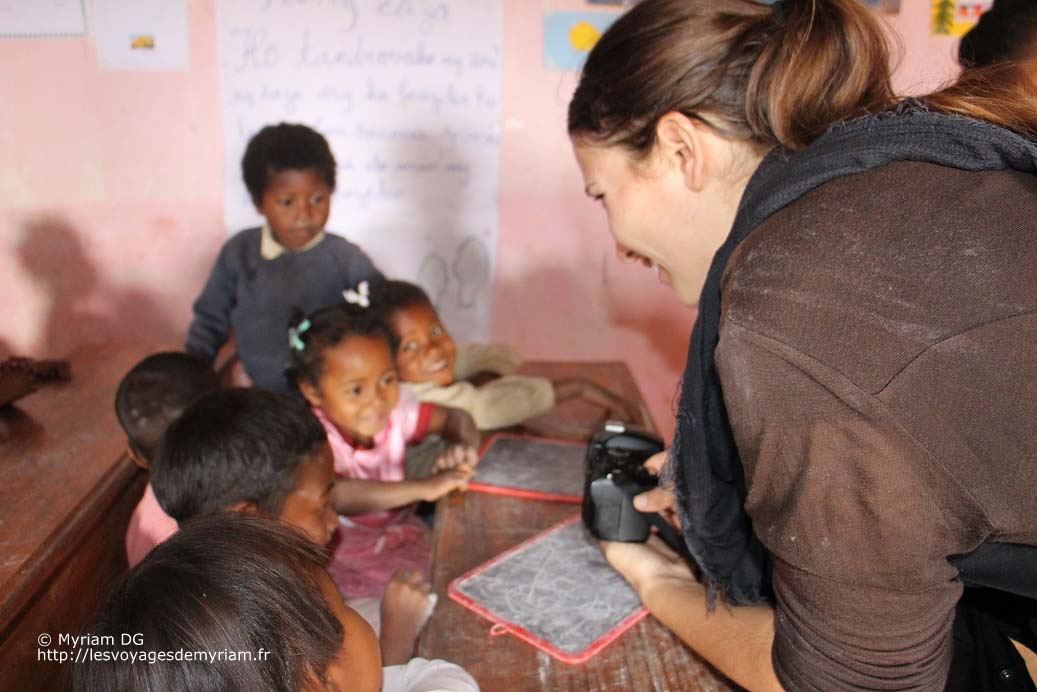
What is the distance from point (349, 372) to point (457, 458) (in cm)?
31

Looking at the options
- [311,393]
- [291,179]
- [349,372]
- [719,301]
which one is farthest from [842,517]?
[291,179]

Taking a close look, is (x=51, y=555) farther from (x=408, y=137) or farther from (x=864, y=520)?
(x=408, y=137)

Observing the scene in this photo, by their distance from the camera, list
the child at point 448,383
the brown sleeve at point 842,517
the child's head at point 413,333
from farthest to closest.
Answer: the child's head at point 413,333, the child at point 448,383, the brown sleeve at point 842,517

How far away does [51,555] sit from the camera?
1118mm

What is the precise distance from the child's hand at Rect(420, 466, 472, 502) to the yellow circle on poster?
1503 millimetres

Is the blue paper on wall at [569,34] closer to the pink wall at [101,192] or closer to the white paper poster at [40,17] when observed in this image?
the pink wall at [101,192]

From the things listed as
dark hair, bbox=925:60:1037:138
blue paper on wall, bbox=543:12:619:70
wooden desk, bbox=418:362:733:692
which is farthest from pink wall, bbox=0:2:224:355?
dark hair, bbox=925:60:1037:138

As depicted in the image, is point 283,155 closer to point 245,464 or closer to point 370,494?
point 370,494

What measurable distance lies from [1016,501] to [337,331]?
1.23m

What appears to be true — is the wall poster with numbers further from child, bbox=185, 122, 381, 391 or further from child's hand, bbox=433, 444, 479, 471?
child's hand, bbox=433, 444, 479, 471

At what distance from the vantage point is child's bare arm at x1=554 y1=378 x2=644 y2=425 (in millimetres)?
1738

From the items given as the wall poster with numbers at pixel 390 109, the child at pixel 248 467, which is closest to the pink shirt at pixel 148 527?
the child at pixel 248 467

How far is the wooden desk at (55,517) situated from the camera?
3.53 ft

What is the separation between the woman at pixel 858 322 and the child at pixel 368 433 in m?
0.78
